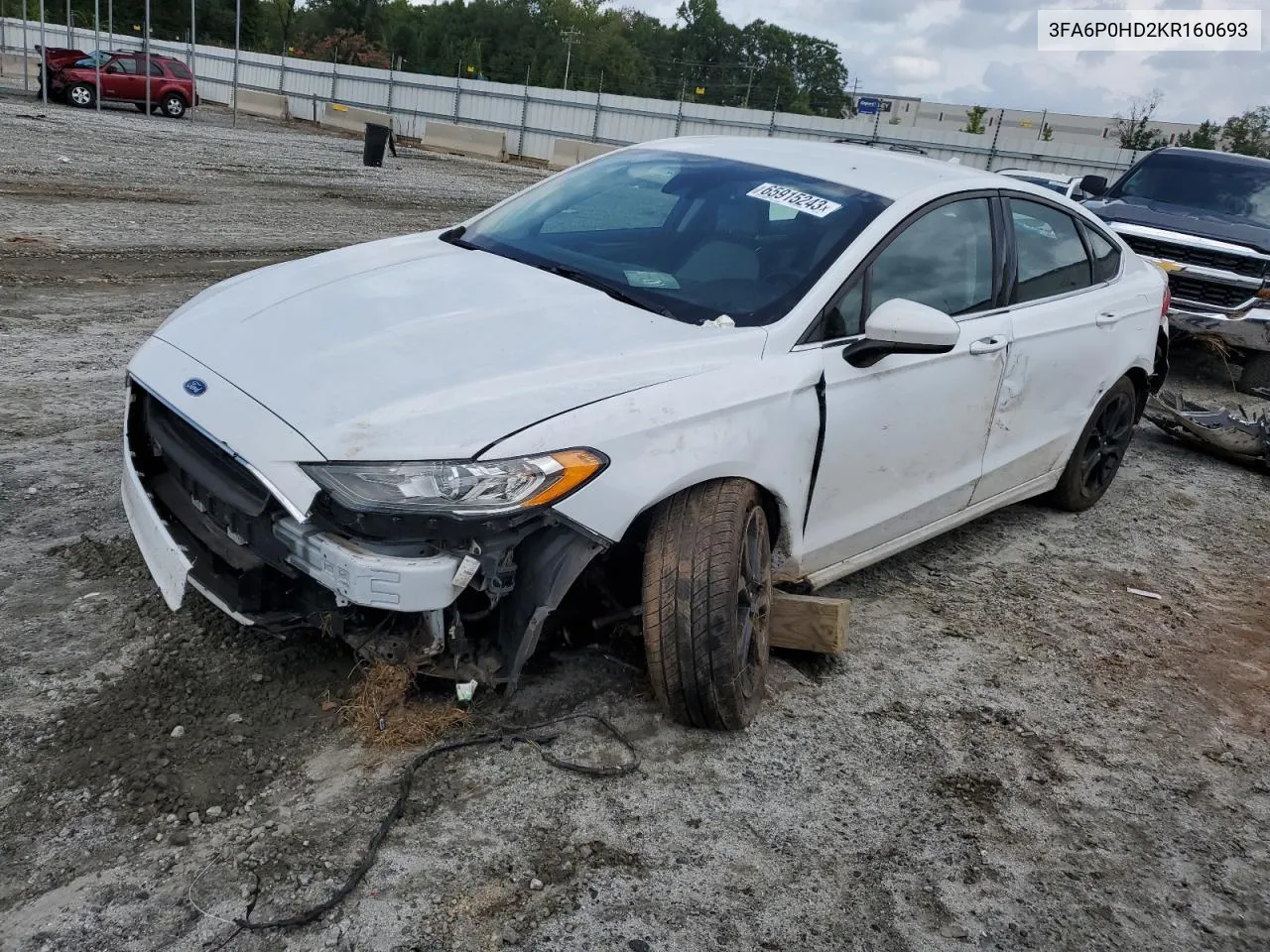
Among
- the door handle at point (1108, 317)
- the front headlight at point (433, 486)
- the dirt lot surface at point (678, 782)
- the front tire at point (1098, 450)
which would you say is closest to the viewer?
the dirt lot surface at point (678, 782)

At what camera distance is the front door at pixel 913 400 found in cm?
356

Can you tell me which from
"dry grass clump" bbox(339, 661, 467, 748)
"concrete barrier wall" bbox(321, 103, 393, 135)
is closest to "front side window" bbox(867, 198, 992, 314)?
"dry grass clump" bbox(339, 661, 467, 748)

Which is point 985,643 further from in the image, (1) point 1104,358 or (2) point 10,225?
(2) point 10,225

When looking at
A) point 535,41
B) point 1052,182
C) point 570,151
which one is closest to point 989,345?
point 1052,182

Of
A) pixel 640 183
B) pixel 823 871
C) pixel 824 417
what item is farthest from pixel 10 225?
pixel 823 871

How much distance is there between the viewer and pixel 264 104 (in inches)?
1400

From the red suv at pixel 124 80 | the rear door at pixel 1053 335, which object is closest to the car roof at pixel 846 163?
the rear door at pixel 1053 335

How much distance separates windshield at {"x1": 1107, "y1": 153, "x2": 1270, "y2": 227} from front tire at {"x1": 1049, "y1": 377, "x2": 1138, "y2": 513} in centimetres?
483

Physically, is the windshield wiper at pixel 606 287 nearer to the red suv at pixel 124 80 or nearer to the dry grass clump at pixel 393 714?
the dry grass clump at pixel 393 714

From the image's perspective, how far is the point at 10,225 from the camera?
1006 centimetres

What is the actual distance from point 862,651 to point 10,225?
9422mm

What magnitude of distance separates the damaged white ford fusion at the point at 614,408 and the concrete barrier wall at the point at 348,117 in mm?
30447

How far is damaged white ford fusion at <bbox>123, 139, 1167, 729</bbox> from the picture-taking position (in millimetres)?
2707

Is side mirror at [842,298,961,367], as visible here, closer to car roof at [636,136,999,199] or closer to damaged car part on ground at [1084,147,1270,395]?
car roof at [636,136,999,199]
